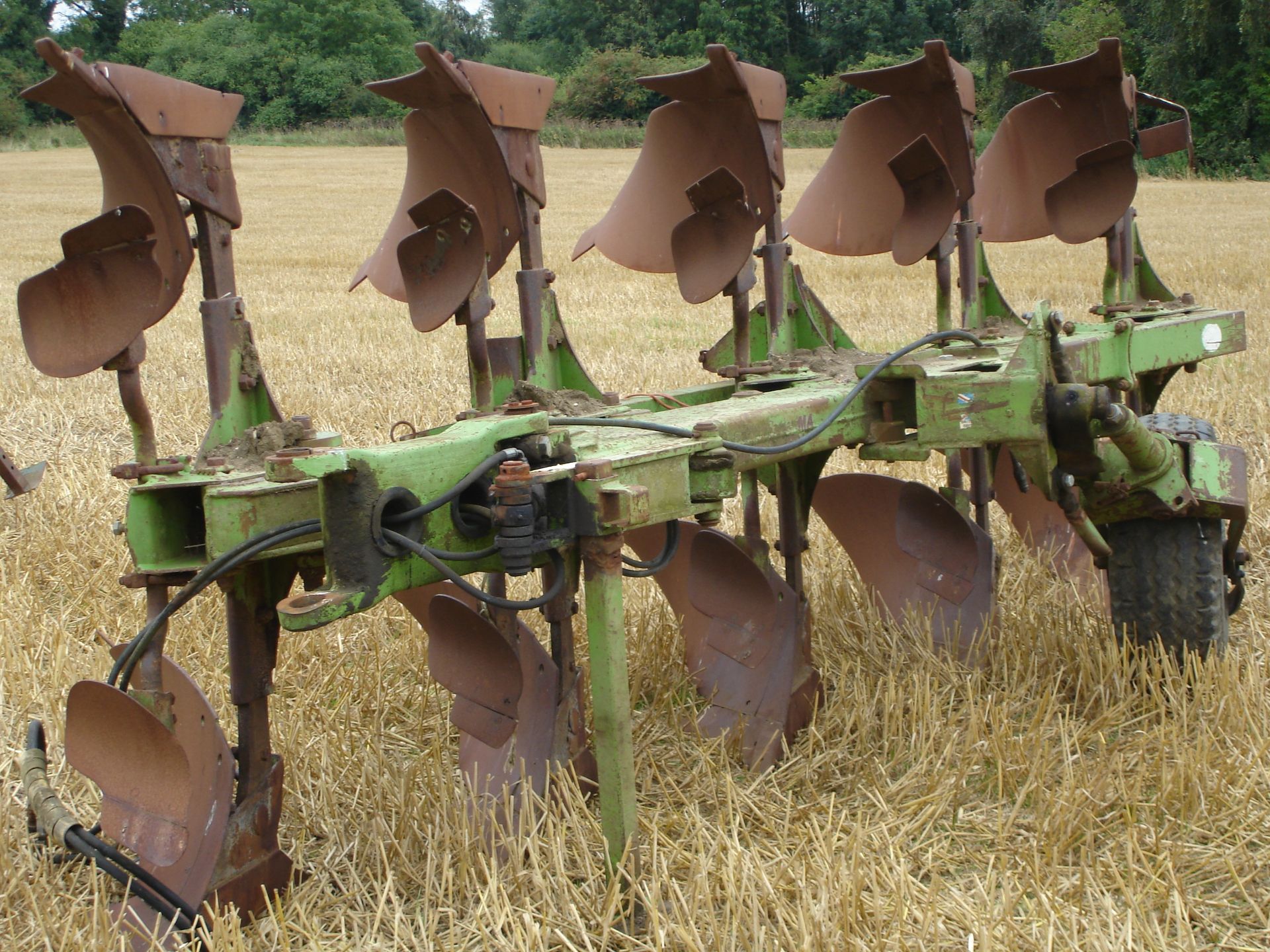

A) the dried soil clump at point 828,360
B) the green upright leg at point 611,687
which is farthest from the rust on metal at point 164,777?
the dried soil clump at point 828,360

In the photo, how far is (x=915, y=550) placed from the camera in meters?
3.90

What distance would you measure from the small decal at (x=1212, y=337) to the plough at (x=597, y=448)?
1cm

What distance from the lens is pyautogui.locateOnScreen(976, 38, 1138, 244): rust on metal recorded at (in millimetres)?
3941

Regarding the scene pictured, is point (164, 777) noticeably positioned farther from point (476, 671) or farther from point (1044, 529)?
point (1044, 529)

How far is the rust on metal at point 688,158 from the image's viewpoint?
324 centimetres

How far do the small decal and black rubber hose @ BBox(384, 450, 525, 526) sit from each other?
2.52 m

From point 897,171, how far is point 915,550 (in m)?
1.12

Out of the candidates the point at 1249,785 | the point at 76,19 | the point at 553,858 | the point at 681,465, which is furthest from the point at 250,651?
the point at 76,19

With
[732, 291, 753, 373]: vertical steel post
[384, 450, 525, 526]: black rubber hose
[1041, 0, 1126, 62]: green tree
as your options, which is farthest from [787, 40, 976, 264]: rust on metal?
[1041, 0, 1126, 62]: green tree

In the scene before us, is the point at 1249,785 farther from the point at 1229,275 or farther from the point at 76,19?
the point at 76,19

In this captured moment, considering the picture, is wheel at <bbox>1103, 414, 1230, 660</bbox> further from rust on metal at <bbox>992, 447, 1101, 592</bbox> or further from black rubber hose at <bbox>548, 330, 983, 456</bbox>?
rust on metal at <bbox>992, 447, 1101, 592</bbox>

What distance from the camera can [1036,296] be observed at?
10.4m

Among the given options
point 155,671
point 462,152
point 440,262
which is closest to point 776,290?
point 462,152

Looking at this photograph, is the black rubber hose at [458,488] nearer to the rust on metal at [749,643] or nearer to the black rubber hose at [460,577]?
the black rubber hose at [460,577]
